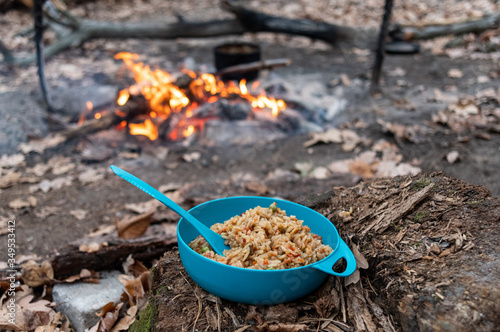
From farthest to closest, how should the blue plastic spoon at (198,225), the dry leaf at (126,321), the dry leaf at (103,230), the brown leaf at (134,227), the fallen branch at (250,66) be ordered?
the fallen branch at (250,66) → the dry leaf at (103,230) → the brown leaf at (134,227) → the dry leaf at (126,321) → the blue plastic spoon at (198,225)

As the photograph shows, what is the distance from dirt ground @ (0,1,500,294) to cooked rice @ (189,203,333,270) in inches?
66.1

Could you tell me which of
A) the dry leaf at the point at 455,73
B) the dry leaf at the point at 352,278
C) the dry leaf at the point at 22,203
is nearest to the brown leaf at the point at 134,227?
Result: the dry leaf at the point at 22,203

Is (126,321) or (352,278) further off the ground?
(352,278)

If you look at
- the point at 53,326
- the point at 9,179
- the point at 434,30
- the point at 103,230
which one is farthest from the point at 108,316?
the point at 434,30

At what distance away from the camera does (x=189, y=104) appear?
21.6ft

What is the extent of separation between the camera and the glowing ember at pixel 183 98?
6191 mm

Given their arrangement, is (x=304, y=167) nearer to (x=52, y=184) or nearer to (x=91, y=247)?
(x=91, y=247)

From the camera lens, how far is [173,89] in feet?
21.2

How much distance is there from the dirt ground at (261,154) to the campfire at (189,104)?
32 centimetres

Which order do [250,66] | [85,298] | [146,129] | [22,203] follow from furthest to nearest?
[250,66] → [146,129] → [22,203] → [85,298]

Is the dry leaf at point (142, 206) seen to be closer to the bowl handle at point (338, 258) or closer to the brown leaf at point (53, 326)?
the brown leaf at point (53, 326)

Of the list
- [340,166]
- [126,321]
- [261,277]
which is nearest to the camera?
[261,277]

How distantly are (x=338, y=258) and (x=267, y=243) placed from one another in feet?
1.29

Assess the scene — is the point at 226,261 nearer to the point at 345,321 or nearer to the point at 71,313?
the point at 345,321
